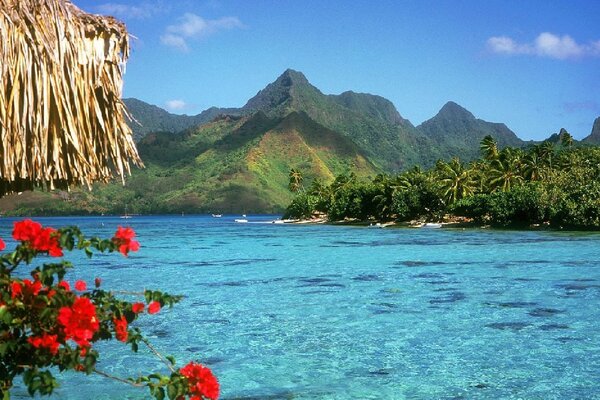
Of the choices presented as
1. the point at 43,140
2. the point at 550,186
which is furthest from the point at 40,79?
the point at 550,186

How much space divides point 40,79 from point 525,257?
32479 mm

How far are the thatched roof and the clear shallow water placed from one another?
5.06 m

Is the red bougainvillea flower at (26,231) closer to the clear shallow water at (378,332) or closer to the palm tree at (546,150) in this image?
the clear shallow water at (378,332)

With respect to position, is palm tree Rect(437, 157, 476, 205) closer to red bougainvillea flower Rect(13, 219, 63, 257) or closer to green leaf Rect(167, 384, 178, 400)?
green leaf Rect(167, 384, 178, 400)

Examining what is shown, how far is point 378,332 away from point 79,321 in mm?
11479

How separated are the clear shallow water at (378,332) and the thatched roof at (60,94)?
16.6 ft

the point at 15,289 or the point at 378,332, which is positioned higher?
the point at 15,289

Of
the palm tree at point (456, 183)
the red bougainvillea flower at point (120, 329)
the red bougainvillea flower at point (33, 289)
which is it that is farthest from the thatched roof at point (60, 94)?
the palm tree at point (456, 183)

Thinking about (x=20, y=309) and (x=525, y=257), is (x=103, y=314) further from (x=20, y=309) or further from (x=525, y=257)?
(x=525, y=257)

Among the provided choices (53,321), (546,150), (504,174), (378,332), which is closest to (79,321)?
(53,321)

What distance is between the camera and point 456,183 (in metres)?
85.2

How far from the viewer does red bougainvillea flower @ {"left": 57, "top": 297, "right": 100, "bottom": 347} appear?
3547mm

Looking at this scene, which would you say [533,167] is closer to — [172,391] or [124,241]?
[124,241]

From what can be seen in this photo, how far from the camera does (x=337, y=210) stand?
4225 inches
